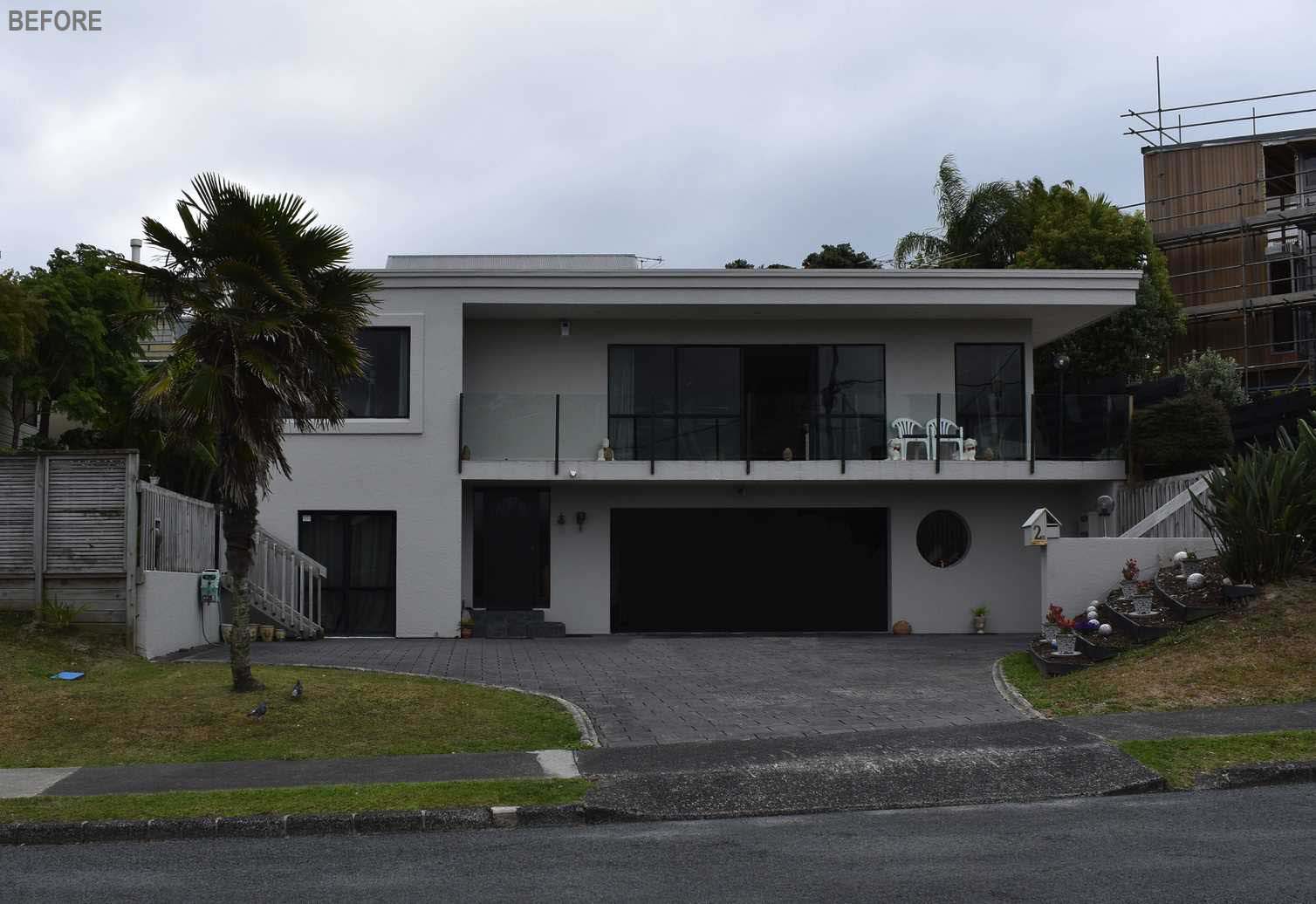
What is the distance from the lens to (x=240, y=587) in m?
12.6

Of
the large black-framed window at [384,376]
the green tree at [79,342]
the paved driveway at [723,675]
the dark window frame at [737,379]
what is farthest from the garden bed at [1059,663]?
the green tree at [79,342]

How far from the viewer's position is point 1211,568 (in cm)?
1542

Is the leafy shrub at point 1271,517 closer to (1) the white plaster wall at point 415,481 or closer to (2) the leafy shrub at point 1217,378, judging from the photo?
(1) the white plaster wall at point 415,481

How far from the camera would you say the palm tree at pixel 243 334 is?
12.1 meters

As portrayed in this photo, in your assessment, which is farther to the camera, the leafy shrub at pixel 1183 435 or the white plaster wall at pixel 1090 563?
the leafy shrub at pixel 1183 435

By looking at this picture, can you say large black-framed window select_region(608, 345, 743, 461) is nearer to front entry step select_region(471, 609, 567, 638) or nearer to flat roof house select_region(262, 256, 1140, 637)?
flat roof house select_region(262, 256, 1140, 637)

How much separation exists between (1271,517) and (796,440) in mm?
8657

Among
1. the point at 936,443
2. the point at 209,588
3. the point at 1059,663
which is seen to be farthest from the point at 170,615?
the point at 936,443

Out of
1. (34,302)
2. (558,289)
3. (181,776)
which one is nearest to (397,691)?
(181,776)

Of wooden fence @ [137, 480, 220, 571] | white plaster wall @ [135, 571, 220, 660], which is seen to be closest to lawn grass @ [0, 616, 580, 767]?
white plaster wall @ [135, 571, 220, 660]

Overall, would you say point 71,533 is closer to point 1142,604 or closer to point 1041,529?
point 1041,529

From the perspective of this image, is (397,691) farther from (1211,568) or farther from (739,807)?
(1211,568)

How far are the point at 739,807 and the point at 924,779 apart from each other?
1.47 metres

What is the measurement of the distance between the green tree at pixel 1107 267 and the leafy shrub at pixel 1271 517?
565 inches
